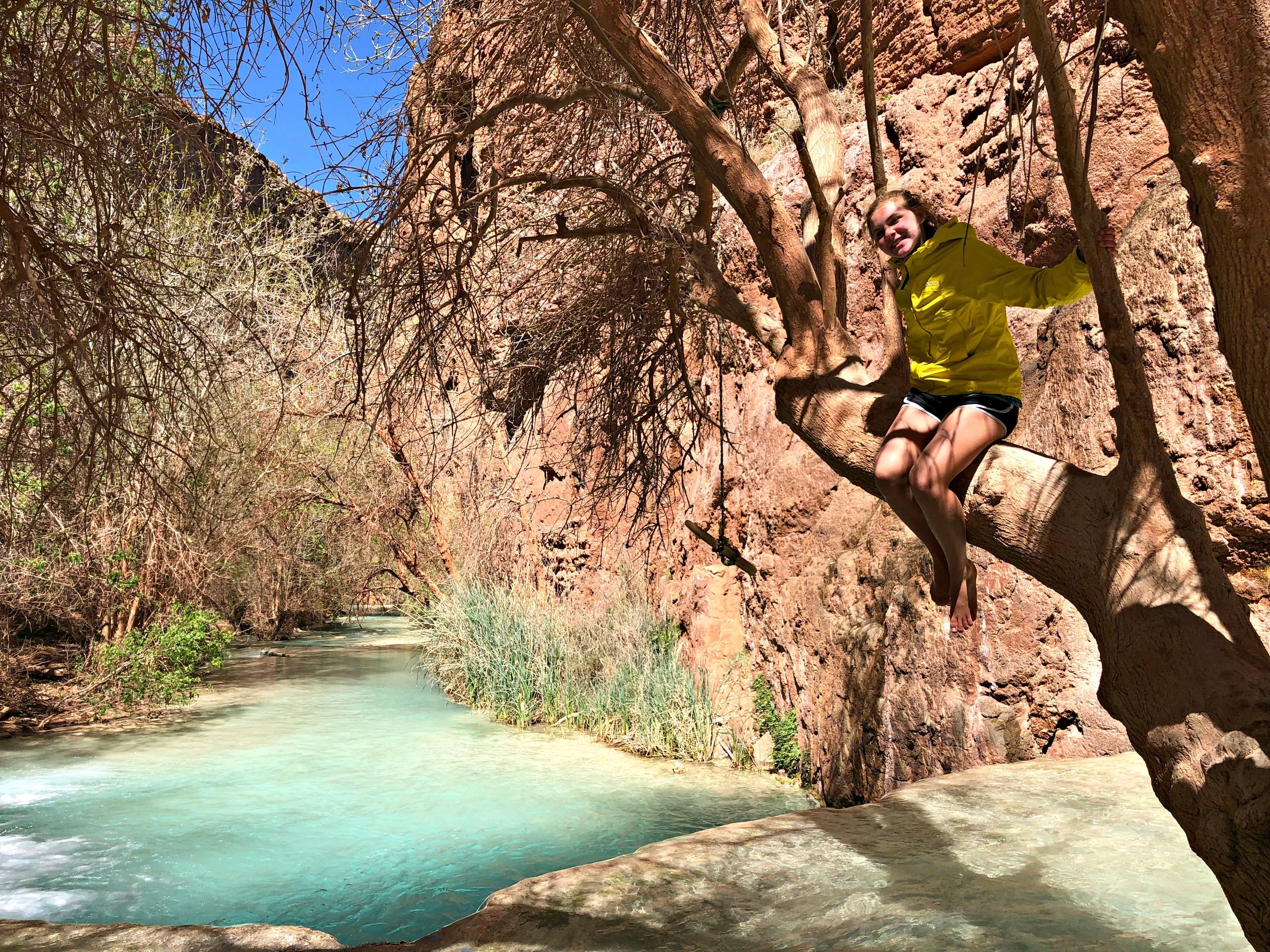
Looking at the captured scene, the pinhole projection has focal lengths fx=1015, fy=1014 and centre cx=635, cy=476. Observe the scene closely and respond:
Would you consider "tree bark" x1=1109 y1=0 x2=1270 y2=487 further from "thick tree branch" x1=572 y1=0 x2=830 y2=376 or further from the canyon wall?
"thick tree branch" x1=572 y1=0 x2=830 y2=376

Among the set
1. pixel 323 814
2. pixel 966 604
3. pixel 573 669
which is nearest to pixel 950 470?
pixel 966 604

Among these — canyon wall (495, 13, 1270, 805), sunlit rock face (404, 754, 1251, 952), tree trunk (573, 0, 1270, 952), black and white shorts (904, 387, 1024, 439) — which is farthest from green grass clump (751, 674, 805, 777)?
tree trunk (573, 0, 1270, 952)

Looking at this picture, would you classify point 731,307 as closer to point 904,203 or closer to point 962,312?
point 904,203

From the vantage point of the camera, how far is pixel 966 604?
2.95m

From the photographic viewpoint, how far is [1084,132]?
6.02 metres

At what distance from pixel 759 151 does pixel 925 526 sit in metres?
8.41

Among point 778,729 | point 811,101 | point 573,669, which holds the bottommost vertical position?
point 778,729

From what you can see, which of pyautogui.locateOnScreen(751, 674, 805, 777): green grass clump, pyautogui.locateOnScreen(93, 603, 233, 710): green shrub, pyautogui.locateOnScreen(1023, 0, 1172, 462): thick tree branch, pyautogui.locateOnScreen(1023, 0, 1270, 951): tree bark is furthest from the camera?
pyautogui.locateOnScreen(93, 603, 233, 710): green shrub

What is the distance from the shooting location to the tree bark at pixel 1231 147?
1798 mm

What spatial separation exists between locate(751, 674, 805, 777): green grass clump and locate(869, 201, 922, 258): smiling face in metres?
5.75

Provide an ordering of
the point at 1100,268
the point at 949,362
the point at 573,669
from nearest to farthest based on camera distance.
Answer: the point at 1100,268 → the point at 949,362 → the point at 573,669

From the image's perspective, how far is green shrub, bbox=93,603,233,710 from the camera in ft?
36.1

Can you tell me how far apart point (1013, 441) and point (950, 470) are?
11.7 feet

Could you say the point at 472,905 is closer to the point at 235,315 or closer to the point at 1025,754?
the point at 1025,754
